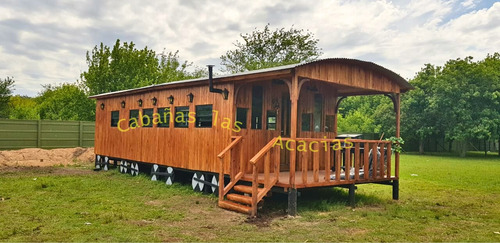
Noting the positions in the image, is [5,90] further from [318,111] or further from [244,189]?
[244,189]

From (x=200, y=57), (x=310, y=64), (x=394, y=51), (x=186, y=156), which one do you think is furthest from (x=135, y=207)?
(x=200, y=57)

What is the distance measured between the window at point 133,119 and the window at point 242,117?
5.05 m

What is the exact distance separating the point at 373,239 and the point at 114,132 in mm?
10823

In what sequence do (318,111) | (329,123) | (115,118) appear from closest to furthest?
(318,111) < (329,123) < (115,118)

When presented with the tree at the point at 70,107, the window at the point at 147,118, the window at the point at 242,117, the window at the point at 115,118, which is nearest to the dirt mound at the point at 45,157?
the window at the point at 115,118

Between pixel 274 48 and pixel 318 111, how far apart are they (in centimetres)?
2742

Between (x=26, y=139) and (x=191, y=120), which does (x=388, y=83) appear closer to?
(x=191, y=120)

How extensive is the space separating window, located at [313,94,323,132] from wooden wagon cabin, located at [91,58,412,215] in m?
0.03

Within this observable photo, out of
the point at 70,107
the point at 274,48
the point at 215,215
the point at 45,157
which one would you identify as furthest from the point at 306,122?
the point at 274,48

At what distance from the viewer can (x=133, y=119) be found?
12789 mm

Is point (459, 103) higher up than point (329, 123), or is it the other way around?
point (459, 103)

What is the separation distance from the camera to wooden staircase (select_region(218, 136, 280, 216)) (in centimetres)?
705

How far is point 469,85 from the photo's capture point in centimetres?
2638

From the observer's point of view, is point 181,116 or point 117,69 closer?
point 181,116
